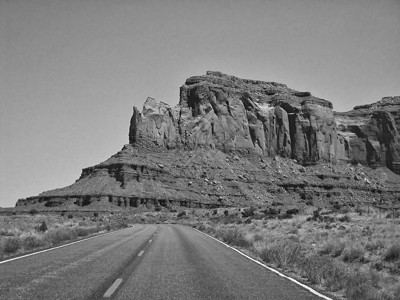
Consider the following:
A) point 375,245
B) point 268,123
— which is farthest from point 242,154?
point 375,245

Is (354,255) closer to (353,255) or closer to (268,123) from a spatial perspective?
(353,255)

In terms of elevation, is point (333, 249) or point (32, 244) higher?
point (32, 244)

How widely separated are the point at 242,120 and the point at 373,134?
63.1 meters

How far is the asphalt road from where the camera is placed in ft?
28.2

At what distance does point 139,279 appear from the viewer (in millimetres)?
10344

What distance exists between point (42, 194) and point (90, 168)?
583 inches

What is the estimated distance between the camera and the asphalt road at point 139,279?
8602mm

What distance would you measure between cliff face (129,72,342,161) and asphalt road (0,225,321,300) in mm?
124124

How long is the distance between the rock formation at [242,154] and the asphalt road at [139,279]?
8486 centimetres

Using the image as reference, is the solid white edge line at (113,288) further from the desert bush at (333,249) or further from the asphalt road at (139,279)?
the desert bush at (333,249)

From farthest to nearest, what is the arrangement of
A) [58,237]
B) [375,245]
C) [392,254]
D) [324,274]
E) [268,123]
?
[268,123]
[58,237]
[375,245]
[392,254]
[324,274]

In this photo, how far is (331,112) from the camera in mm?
184500

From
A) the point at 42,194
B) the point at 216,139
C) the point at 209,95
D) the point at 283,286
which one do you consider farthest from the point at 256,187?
the point at 283,286

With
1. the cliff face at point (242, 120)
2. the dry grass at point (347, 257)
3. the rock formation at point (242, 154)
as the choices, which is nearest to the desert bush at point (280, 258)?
the dry grass at point (347, 257)
